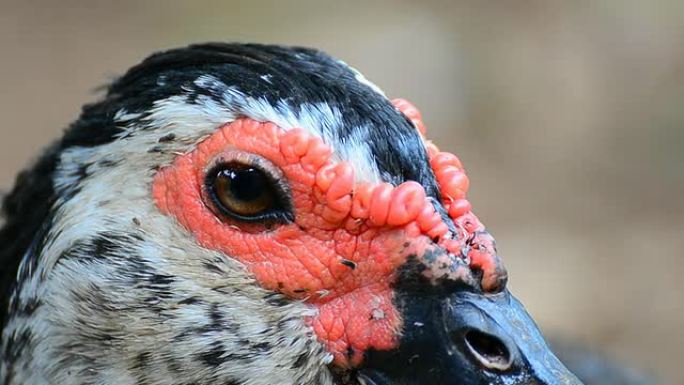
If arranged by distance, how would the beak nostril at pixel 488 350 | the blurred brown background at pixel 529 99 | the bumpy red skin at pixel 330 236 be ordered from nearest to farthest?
the beak nostril at pixel 488 350, the bumpy red skin at pixel 330 236, the blurred brown background at pixel 529 99

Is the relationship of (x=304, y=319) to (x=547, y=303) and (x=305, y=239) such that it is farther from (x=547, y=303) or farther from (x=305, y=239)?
(x=547, y=303)

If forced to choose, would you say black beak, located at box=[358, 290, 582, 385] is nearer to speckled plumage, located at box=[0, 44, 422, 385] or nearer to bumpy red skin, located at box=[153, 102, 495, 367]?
bumpy red skin, located at box=[153, 102, 495, 367]

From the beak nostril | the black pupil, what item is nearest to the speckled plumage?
the black pupil

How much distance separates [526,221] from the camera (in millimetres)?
8312

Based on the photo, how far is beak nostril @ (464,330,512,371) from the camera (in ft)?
8.69

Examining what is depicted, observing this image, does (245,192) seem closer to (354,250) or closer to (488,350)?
(354,250)

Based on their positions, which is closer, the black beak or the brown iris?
the black beak

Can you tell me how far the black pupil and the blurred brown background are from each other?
4.76 m

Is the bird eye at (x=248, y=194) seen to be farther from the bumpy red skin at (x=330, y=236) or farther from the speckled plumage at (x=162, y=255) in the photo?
the speckled plumage at (x=162, y=255)

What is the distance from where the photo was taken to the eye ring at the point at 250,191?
2824 mm

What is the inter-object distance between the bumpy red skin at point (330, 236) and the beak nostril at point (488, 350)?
17 cm

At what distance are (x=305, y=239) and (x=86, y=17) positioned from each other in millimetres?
8195

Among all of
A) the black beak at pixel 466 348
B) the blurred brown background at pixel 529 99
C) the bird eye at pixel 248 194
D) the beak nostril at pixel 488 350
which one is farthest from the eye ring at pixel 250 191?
the blurred brown background at pixel 529 99

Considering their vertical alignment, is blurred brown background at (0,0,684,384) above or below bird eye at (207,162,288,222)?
above
